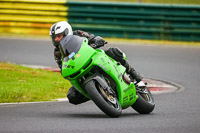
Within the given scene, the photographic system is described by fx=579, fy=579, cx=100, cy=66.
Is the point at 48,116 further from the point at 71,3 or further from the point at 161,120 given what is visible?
the point at 71,3

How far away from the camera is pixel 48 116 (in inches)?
317

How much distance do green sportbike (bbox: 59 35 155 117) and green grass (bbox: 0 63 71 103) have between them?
2025mm


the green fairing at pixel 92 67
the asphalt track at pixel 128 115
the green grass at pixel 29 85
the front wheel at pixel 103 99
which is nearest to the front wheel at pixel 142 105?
the asphalt track at pixel 128 115

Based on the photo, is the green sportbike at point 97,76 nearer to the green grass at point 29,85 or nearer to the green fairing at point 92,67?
the green fairing at point 92,67

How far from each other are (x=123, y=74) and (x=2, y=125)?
1892 millimetres

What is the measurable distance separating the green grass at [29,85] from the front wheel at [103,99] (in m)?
2.26

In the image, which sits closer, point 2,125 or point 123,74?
point 2,125

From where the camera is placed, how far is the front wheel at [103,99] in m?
7.47

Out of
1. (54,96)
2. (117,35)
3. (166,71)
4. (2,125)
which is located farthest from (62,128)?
(117,35)

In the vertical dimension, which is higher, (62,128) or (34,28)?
(62,128)

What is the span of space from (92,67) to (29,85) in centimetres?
313

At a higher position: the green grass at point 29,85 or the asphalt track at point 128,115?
the asphalt track at point 128,115

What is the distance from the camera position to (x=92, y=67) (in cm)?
773

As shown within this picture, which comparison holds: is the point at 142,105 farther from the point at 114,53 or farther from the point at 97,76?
the point at 97,76
